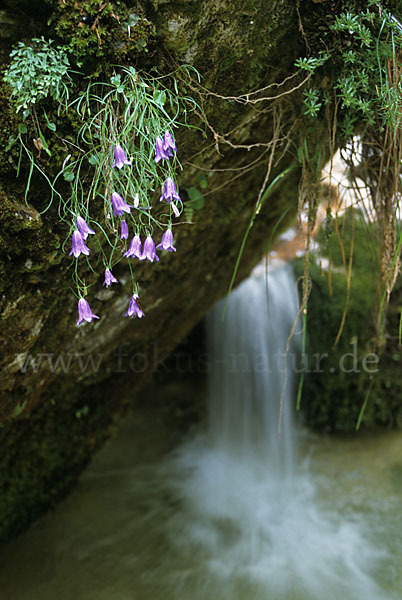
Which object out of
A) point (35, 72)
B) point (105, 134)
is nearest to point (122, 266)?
point (105, 134)

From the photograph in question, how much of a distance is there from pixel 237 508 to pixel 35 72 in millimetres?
3189

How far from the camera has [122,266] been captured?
2184 mm

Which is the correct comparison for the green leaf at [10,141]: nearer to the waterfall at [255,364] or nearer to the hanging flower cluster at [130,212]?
the hanging flower cluster at [130,212]

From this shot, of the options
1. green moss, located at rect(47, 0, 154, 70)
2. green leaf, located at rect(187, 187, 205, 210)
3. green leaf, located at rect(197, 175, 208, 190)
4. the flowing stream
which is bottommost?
the flowing stream

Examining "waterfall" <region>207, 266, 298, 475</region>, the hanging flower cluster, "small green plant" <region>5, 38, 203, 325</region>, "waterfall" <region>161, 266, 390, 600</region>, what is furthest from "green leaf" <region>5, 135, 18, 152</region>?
"waterfall" <region>207, 266, 298, 475</region>

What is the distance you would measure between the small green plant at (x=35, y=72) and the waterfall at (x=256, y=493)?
1.35 meters

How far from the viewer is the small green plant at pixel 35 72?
138cm

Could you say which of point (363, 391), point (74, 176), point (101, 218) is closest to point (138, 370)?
point (101, 218)

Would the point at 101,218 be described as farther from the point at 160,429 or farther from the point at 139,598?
the point at 160,429

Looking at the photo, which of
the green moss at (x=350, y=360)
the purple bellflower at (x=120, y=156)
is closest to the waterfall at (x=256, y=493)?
the green moss at (x=350, y=360)

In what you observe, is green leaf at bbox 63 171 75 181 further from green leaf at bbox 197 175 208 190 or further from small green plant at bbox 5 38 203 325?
green leaf at bbox 197 175 208 190

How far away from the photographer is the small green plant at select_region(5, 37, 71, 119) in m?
1.38

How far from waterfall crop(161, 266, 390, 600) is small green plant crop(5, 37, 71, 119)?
1350 mm

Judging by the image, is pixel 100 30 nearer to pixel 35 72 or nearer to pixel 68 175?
pixel 35 72
